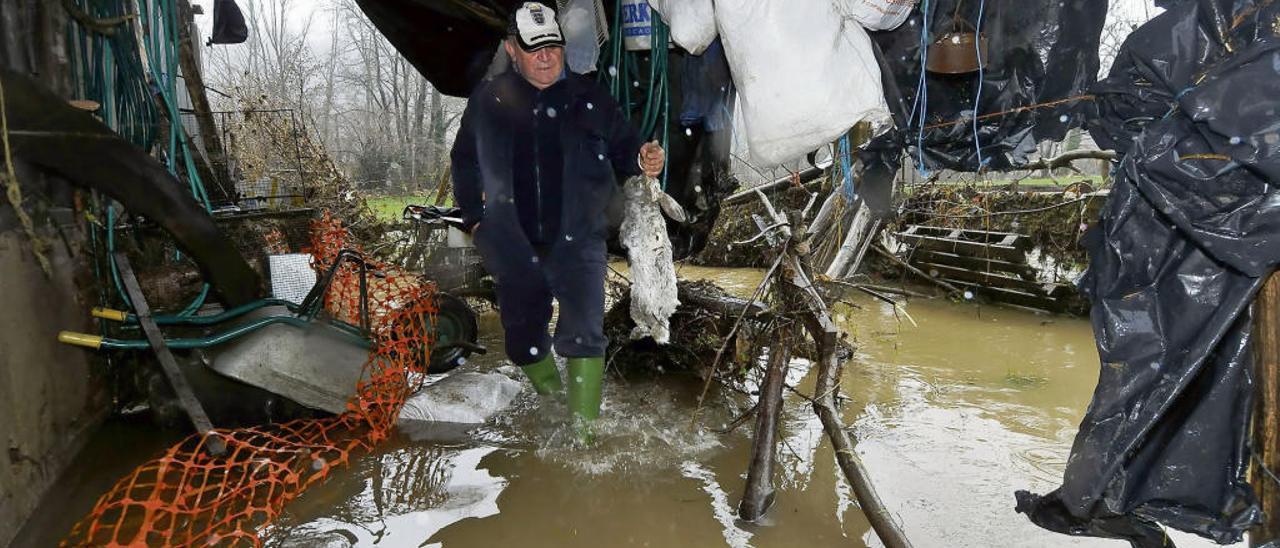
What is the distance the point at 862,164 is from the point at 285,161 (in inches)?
343

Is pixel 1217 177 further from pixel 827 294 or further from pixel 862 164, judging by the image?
pixel 827 294

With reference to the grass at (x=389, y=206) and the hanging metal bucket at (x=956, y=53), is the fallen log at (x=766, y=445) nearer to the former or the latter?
the hanging metal bucket at (x=956, y=53)

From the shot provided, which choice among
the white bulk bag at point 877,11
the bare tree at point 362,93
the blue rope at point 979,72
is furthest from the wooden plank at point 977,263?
the bare tree at point 362,93

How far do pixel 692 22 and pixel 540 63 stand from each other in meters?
0.87

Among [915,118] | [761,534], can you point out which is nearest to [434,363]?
[761,534]

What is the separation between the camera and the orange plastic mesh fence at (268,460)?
2.73 meters

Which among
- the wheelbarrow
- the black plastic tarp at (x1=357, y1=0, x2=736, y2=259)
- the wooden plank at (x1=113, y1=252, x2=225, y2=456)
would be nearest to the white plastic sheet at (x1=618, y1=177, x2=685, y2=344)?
the black plastic tarp at (x1=357, y1=0, x2=736, y2=259)

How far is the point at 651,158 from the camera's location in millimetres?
3410

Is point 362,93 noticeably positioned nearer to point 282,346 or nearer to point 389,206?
point 389,206

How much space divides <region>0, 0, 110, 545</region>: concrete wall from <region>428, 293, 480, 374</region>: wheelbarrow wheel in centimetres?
189

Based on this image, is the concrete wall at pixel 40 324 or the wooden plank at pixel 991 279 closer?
the concrete wall at pixel 40 324

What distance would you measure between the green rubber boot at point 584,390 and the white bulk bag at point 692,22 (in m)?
1.74

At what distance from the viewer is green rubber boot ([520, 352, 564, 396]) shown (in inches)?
156

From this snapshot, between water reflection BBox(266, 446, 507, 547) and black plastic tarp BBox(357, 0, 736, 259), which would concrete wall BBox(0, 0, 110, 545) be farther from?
black plastic tarp BBox(357, 0, 736, 259)
